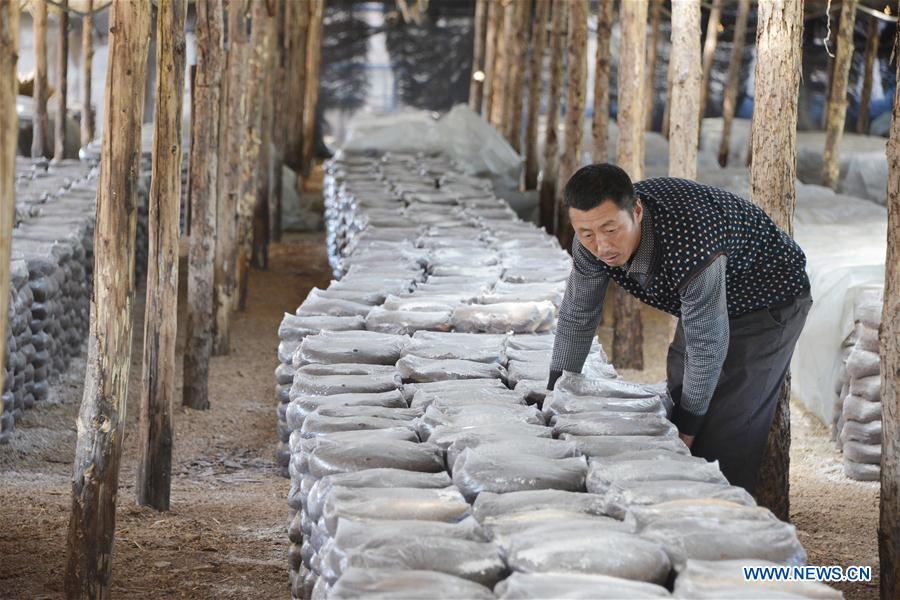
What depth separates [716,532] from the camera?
116 inches

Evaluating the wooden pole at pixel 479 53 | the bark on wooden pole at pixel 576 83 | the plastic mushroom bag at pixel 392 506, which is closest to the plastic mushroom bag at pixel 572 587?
the plastic mushroom bag at pixel 392 506

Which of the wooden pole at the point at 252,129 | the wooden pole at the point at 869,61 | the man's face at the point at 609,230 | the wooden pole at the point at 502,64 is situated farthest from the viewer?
the wooden pole at the point at 869,61

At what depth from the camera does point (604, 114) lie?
9.70 metres

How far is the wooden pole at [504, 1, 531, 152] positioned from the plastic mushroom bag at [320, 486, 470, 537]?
12.6m

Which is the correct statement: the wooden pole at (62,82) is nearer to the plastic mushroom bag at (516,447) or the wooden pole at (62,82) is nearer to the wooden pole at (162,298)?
the wooden pole at (162,298)

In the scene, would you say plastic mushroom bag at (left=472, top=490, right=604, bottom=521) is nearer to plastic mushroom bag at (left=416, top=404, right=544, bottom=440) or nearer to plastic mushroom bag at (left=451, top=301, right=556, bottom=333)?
plastic mushroom bag at (left=416, top=404, right=544, bottom=440)

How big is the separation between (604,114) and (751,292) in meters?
5.61

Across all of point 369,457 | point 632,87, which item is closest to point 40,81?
point 632,87

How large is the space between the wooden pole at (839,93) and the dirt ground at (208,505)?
16.2 feet

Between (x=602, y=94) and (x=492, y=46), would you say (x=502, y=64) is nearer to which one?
(x=492, y=46)

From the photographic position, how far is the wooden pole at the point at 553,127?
1365cm

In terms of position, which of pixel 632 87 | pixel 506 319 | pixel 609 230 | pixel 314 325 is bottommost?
pixel 314 325

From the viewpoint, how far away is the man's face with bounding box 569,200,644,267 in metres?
3.66

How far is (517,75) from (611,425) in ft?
40.8
